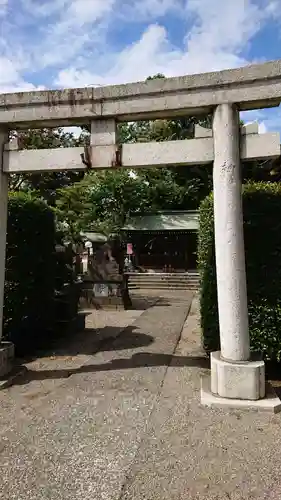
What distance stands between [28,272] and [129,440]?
12.9 ft

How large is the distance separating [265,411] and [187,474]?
4.92ft

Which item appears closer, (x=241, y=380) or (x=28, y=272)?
(x=241, y=380)

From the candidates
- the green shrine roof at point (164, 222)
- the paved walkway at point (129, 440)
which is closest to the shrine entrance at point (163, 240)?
the green shrine roof at point (164, 222)

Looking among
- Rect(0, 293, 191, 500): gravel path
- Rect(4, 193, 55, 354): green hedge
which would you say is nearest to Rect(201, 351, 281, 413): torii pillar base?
Rect(0, 293, 191, 500): gravel path

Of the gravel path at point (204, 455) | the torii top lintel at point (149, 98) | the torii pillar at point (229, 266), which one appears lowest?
the gravel path at point (204, 455)

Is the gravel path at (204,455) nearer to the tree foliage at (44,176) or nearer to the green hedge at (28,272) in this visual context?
the green hedge at (28,272)

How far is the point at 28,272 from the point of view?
6641 mm

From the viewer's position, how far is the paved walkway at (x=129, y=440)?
109 inches

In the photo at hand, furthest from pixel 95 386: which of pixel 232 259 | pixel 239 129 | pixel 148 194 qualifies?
→ pixel 148 194

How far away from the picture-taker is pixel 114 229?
81.7ft

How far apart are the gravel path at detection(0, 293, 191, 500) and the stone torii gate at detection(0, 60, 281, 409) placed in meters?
1.07

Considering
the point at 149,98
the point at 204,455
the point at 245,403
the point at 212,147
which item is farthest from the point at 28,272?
the point at 204,455

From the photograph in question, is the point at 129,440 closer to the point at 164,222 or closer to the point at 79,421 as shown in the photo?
the point at 79,421

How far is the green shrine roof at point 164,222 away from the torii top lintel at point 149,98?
20.1 m
